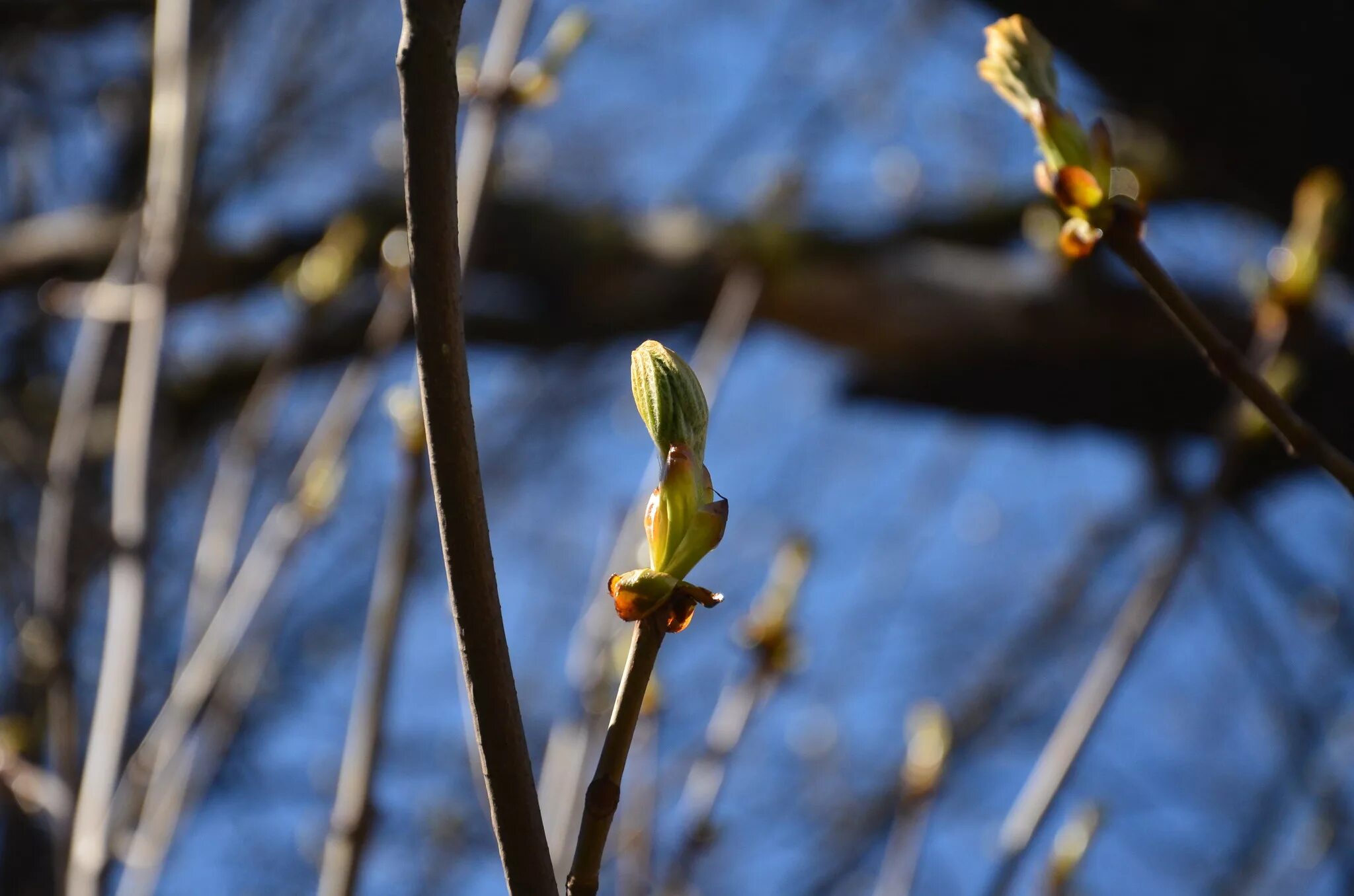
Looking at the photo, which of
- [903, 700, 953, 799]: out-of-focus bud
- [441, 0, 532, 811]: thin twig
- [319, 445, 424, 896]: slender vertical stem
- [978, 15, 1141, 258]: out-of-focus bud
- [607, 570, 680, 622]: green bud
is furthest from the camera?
[903, 700, 953, 799]: out-of-focus bud

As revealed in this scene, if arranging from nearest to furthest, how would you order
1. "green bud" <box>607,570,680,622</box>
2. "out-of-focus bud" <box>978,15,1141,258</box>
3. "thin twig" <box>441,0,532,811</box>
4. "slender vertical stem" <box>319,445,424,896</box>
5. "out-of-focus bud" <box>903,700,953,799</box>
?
1. "green bud" <box>607,570,680,622</box>
2. "out-of-focus bud" <box>978,15,1141,258</box>
3. "slender vertical stem" <box>319,445,424,896</box>
4. "thin twig" <box>441,0,532,811</box>
5. "out-of-focus bud" <box>903,700,953,799</box>

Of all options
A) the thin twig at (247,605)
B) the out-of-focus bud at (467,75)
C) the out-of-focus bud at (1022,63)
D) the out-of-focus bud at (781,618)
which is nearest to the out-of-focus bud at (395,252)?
the thin twig at (247,605)

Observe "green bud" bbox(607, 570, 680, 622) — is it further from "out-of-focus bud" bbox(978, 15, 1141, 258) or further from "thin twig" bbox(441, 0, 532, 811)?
"thin twig" bbox(441, 0, 532, 811)

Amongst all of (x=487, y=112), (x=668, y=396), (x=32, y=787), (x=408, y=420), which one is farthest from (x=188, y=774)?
(x=668, y=396)

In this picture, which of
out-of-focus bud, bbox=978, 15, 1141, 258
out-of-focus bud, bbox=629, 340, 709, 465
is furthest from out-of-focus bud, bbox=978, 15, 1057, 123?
out-of-focus bud, bbox=629, 340, 709, 465

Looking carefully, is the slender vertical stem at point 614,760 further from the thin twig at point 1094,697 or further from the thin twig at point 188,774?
the thin twig at point 188,774

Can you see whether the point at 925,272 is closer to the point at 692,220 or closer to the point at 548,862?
the point at 692,220
